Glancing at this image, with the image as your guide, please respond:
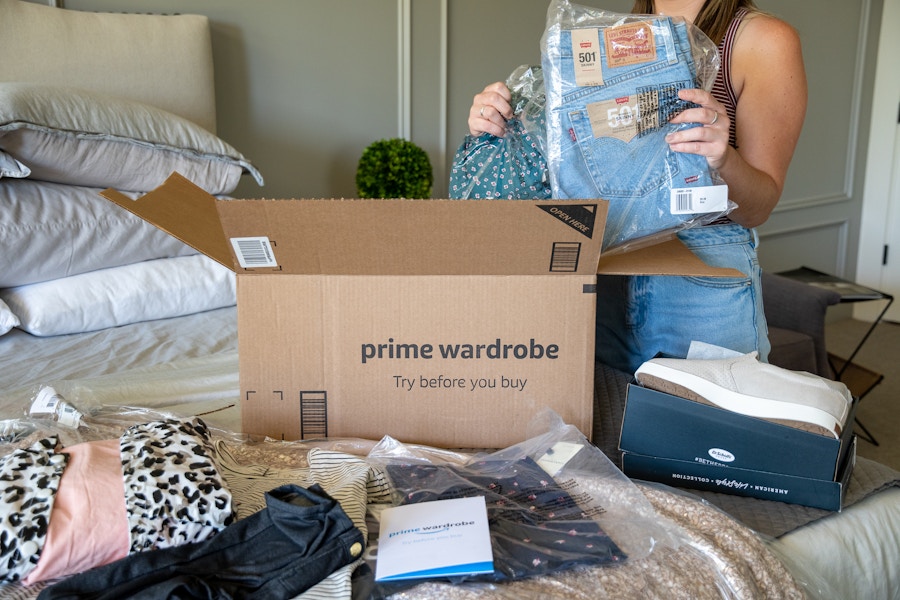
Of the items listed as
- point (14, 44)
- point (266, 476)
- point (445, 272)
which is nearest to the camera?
point (266, 476)

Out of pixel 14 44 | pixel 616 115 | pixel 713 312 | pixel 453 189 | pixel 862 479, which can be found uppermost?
pixel 14 44

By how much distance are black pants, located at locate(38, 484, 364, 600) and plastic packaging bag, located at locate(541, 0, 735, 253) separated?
0.56 m

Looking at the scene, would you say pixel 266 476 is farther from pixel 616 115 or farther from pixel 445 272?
pixel 616 115

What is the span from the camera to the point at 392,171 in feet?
7.63

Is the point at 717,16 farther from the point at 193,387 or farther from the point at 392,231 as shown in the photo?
the point at 193,387

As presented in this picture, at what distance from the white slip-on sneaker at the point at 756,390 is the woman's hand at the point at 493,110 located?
1.46ft

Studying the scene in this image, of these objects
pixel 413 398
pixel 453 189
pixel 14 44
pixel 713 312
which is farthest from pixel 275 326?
pixel 14 44

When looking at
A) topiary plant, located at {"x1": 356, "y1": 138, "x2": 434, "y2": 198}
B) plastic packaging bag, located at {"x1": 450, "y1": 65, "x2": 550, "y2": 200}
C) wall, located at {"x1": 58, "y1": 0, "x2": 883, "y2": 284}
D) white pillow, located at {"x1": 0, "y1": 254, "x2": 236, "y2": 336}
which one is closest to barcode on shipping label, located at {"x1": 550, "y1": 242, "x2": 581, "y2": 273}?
plastic packaging bag, located at {"x1": 450, "y1": 65, "x2": 550, "y2": 200}

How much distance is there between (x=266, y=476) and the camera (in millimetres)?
850

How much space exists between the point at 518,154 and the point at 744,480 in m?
0.57

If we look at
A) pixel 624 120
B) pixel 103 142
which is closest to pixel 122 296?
pixel 103 142

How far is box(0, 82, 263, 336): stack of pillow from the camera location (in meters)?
1.52

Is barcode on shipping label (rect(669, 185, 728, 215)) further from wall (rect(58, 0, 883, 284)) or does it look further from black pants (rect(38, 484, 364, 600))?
wall (rect(58, 0, 883, 284))

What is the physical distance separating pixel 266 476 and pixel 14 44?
1.47m
